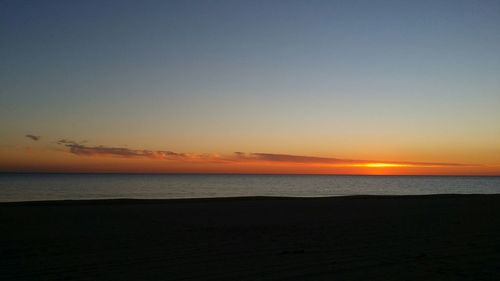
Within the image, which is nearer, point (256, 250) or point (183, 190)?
point (256, 250)

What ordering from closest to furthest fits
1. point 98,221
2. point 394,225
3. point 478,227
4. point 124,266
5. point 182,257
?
point 124,266, point 182,257, point 478,227, point 394,225, point 98,221

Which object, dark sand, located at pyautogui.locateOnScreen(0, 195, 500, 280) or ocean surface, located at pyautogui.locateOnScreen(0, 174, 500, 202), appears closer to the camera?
dark sand, located at pyautogui.locateOnScreen(0, 195, 500, 280)

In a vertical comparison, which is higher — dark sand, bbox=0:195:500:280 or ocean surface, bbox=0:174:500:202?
dark sand, bbox=0:195:500:280

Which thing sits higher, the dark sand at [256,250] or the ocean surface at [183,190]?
the dark sand at [256,250]

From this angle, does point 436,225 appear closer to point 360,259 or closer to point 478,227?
point 478,227

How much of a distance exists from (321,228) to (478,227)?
403 cm

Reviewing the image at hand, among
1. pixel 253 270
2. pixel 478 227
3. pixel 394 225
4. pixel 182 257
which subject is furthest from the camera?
pixel 394 225

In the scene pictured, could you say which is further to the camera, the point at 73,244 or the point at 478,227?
the point at 478,227

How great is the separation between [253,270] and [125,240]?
4.51 m

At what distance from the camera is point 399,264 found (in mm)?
7418

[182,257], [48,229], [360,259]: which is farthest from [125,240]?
[360,259]

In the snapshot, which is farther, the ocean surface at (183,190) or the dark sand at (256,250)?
the ocean surface at (183,190)

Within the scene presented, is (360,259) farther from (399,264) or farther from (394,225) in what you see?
(394,225)

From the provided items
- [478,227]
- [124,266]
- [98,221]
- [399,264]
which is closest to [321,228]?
[478,227]
